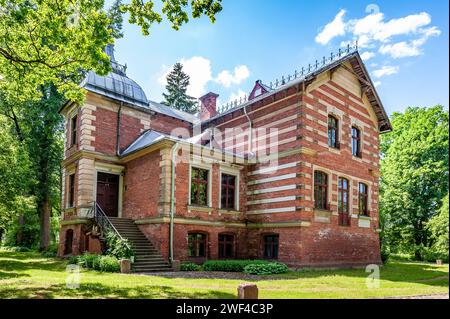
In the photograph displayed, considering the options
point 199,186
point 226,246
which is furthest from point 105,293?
point 226,246

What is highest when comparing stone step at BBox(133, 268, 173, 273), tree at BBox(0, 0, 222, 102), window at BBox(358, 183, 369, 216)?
tree at BBox(0, 0, 222, 102)

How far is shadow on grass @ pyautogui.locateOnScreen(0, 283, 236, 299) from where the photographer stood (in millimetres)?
8531

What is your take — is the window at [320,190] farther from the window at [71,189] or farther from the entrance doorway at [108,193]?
the window at [71,189]

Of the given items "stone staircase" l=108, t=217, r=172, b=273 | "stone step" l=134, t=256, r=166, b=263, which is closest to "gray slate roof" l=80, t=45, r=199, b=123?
"stone staircase" l=108, t=217, r=172, b=273

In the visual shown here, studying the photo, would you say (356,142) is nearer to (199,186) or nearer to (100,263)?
(199,186)

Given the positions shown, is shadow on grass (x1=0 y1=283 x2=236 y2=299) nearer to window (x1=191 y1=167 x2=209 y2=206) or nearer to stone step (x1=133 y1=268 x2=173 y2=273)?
stone step (x1=133 y1=268 x2=173 y2=273)

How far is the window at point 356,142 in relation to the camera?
2172 centimetres

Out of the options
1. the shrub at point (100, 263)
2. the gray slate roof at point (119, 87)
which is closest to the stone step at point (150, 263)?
the shrub at point (100, 263)

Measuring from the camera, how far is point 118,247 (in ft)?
50.8

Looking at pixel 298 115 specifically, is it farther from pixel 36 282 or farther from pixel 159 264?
pixel 36 282

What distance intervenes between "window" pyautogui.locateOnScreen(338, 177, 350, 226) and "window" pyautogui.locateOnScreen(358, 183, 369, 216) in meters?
1.41

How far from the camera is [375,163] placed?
22.8 meters
